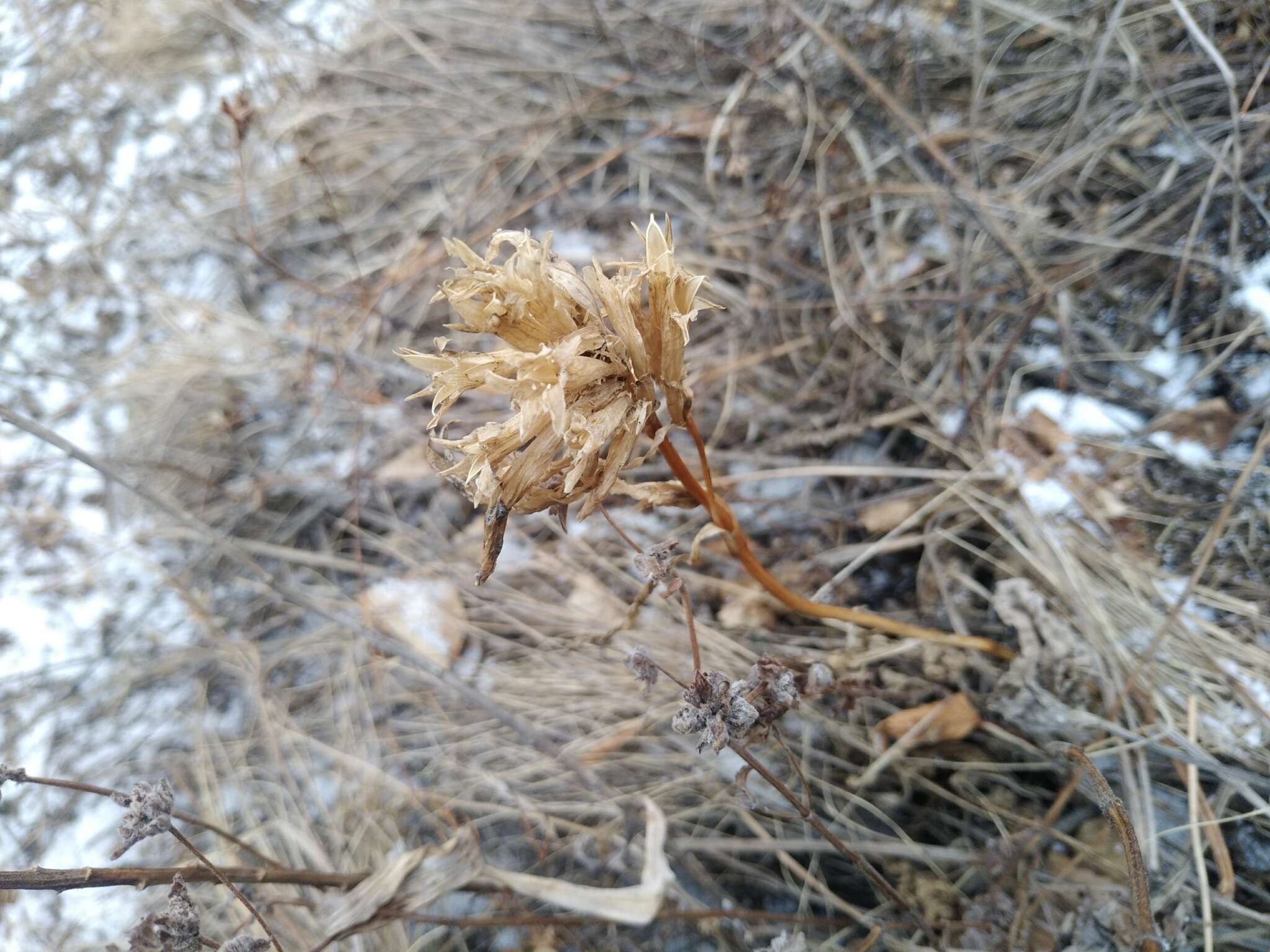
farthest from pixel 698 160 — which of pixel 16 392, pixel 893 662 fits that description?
pixel 16 392

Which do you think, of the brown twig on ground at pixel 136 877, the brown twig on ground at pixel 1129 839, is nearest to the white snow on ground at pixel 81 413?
the brown twig on ground at pixel 136 877

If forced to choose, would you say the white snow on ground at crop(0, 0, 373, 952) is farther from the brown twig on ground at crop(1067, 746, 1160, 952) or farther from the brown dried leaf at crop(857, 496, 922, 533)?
the brown twig on ground at crop(1067, 746, 1160, 952)

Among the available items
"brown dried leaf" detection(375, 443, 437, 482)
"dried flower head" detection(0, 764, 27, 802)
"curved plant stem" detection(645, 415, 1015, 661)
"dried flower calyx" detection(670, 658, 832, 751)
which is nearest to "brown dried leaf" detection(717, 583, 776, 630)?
"curved plant stem" detection(645, 415, 1015, 661)

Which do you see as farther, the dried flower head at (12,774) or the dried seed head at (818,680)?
the dried seed head at (818,680)

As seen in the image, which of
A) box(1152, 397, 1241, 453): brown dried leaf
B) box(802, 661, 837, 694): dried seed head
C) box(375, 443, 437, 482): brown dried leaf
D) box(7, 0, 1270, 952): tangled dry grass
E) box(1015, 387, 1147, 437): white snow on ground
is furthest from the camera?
box(375, 443, 437, 482): brown dried leaf

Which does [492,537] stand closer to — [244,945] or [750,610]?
[244,945]

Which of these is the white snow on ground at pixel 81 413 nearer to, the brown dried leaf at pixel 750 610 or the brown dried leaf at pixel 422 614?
the brown dried leaf at pixel 422 614
